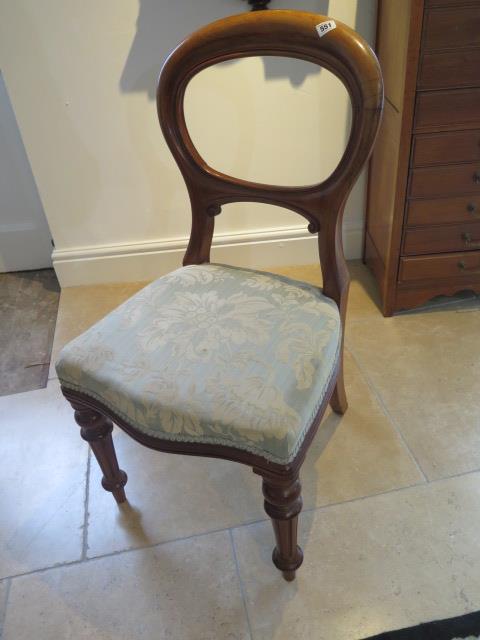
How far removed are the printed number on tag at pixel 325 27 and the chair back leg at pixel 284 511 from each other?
29.4 inches

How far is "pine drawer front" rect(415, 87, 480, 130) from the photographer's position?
4.57 feet

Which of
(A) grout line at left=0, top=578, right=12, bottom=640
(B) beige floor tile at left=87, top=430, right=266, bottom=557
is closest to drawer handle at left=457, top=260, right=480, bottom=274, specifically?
(B) beige floor tile at left=87, top=430, right=266, bottom=557

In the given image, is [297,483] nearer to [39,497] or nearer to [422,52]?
[39,497]

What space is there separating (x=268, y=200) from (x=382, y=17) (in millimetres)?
781

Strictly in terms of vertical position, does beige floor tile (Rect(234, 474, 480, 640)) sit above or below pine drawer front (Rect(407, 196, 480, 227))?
below

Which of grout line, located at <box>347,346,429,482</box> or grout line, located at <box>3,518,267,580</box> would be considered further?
grout line, located at <box>347,346,429,482</box>

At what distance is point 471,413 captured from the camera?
1.42m

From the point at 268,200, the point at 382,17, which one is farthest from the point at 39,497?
the point at 382,17

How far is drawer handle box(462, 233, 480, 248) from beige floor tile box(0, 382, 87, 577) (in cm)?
122

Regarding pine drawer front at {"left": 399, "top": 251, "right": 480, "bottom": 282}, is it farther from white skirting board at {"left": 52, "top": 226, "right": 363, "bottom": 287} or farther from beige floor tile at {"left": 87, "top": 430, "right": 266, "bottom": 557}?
beige floor tile at {"left": 87, "top": 430, "right": 266, "bottom": 557}

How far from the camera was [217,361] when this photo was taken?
0.96 metres

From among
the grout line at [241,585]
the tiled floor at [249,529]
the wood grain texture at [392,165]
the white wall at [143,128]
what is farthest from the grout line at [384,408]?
the white wall at [143,128]

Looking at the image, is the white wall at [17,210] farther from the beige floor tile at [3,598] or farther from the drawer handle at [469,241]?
the drawer handle at [469,241]

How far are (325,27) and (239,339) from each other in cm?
55
